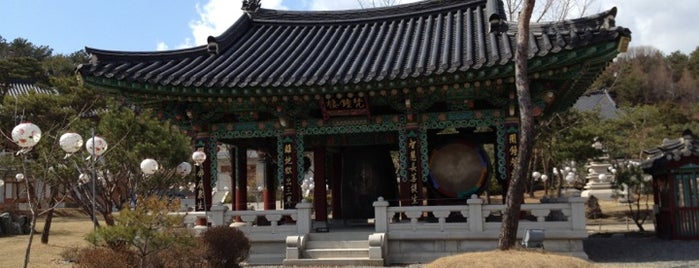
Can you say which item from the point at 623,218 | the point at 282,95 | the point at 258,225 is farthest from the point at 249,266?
the point at 623,218

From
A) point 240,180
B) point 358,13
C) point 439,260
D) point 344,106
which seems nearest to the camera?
point 439,260

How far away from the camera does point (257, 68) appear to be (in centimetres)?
1479

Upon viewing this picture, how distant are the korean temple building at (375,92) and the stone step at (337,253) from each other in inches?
69.7

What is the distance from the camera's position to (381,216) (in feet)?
43.1

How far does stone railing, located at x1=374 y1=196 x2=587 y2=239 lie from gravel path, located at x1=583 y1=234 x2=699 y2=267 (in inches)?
40.6

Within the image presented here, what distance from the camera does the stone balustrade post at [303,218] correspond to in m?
13.5

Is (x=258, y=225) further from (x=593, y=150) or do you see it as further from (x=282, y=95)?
(x=593, y=150)

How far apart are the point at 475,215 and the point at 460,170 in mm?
2164

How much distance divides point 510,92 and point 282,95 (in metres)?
4.99

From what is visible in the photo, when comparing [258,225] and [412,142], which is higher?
[412,142]

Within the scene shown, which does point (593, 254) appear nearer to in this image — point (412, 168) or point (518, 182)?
point (412, 168)

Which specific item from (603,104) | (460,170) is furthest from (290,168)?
(603,104)

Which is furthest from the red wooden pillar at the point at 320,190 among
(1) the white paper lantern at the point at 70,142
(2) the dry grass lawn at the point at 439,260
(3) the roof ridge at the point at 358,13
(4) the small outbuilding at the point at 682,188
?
(4) the small outbuilding at the point at 682,188

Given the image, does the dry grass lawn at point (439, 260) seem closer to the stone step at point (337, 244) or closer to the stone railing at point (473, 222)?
the stone railing at point (473, 222)
